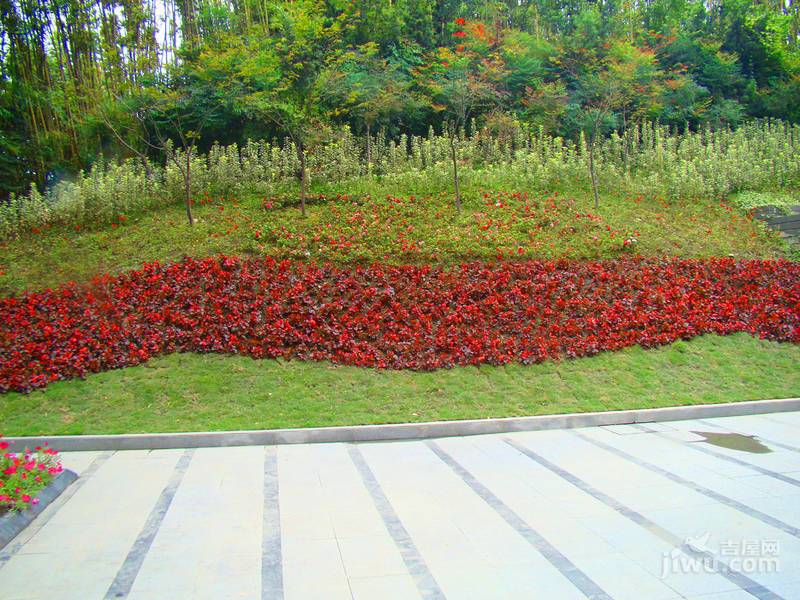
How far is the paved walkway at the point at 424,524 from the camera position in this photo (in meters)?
3.32

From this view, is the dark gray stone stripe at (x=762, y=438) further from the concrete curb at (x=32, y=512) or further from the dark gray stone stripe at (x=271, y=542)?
the concrete curb at (x=32, y=512)

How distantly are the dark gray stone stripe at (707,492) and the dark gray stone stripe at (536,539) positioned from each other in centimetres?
163

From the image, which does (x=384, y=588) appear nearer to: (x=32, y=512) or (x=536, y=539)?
(x=536, y=539)

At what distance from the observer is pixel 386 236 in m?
10.6

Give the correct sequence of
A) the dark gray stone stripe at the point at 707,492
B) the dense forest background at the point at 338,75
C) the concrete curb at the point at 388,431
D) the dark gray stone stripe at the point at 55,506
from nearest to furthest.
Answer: the dark gray stone stripe at the point at 55,506 < the dark gray stone stripe at the point at 707,492 < the concrete curb at the point at 388,431 < the dense forest background at the point at 338,75

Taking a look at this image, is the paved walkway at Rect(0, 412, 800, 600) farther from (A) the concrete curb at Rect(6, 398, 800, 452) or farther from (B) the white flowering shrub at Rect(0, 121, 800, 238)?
(B) the white flowering shrub at Rect(0, 121, 800, 238)

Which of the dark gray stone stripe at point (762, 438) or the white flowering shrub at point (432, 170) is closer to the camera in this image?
the dark gray stone stripe at point (762, 438)

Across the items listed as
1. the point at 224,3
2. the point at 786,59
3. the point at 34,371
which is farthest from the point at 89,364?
the point at 786,59

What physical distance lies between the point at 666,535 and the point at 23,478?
473 cm

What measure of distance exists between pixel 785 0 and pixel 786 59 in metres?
5.99

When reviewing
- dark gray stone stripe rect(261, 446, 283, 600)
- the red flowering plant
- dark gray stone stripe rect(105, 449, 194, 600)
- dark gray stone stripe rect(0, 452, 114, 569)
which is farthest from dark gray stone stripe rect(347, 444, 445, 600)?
the red flowering plant

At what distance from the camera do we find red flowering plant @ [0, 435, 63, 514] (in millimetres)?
4094

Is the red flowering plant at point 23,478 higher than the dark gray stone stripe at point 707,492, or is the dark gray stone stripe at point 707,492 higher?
the red flowering plant at point 23,478

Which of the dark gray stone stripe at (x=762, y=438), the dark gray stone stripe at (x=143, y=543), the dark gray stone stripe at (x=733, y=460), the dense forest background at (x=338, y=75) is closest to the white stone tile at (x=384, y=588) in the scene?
the dark gray stone stripe at (x=143, y=543)
